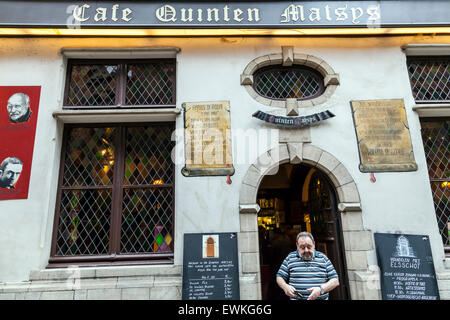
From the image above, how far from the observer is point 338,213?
195 inches

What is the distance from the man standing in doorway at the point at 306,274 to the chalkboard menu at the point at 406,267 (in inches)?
63.9

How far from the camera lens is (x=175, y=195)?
488 cm

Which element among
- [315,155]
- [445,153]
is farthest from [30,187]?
[445,153]

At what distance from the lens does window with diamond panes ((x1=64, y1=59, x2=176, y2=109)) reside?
5.44 m

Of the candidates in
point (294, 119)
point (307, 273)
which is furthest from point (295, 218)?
point (307, 273)

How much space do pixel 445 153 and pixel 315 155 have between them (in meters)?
2.43

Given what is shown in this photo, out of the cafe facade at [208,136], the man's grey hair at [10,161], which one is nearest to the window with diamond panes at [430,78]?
the cafe facade at [208,136]

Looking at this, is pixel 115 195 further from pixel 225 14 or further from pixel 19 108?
pixel 225 14

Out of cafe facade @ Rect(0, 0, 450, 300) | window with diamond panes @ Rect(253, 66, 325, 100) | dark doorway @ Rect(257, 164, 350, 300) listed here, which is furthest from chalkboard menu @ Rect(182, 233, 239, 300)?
window with diamond panes @ Rect(253, 66, 325, 100)

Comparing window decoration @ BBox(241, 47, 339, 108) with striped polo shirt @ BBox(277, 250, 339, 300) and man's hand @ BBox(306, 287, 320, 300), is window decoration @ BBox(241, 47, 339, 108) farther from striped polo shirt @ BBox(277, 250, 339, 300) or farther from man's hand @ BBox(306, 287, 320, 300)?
man's hand @ BBox(306, 287, 320, 300)

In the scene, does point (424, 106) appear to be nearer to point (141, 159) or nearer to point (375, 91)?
point (375, 91)

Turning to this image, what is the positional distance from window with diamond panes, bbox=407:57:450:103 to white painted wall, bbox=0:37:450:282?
34 centimetres

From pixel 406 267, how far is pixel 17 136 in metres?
6.44

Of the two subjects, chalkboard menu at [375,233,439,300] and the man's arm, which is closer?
the man's arm
